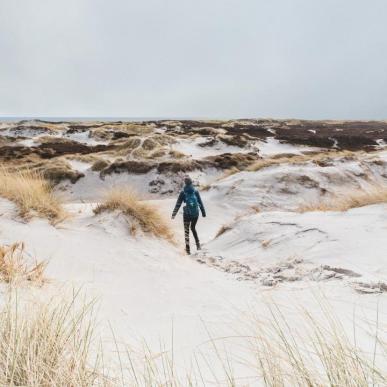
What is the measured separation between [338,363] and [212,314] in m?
2.08

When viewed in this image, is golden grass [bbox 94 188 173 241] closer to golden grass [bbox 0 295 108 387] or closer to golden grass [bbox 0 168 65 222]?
golden grass [bbox 0 168 65 222]

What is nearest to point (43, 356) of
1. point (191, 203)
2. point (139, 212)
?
point (139, 212)

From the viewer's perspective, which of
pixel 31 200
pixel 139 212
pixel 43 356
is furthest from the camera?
pixel 139 212

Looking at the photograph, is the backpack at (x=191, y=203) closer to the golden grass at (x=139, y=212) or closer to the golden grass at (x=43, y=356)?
the golden grass at (x=139, y=212)

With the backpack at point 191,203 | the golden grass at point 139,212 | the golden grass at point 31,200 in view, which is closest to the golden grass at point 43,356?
the golden grass at point 31,200

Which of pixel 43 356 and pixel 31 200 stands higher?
pixel 43 356

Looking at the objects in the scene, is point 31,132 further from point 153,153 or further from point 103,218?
point 103,218

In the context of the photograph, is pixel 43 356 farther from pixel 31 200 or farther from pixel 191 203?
pixel 191 203

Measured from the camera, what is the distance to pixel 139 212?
805 centimetres

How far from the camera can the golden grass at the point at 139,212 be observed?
790cm

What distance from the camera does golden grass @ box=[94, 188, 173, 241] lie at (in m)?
7.90

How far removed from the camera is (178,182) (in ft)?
66.4

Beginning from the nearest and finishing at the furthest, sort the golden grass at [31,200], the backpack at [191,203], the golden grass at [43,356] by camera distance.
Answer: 1. the golden grass at [43,356]
2. the golden grass at [31,200]
3. the backpack at [191,203]

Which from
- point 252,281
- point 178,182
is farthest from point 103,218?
point 178,182
